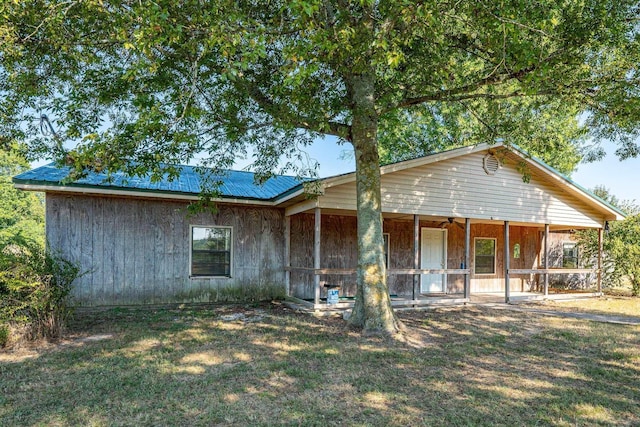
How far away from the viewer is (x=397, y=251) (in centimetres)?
1264

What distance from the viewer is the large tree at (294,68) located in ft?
17.3

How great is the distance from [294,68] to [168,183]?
5.99 m

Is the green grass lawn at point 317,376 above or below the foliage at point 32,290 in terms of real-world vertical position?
below

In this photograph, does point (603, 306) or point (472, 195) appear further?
point (603, 306)

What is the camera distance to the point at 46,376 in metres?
4.70

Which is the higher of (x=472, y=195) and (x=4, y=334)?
Result: (x=472, y=195)

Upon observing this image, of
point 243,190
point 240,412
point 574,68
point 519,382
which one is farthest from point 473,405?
point 243,190

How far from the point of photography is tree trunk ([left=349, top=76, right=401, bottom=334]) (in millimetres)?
7000

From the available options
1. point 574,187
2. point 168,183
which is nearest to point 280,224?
point 168,183

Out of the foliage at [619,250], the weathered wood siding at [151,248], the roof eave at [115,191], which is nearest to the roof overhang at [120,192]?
the roof eave at [115,191]

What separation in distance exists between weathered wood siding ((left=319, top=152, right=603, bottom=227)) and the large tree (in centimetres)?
232

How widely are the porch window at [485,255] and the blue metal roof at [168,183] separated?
6945 mm

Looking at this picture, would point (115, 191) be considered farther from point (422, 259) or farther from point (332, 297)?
point (422, 259)

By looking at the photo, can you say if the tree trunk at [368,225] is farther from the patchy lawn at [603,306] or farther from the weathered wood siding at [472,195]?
the patchy lawn at [603,306]
